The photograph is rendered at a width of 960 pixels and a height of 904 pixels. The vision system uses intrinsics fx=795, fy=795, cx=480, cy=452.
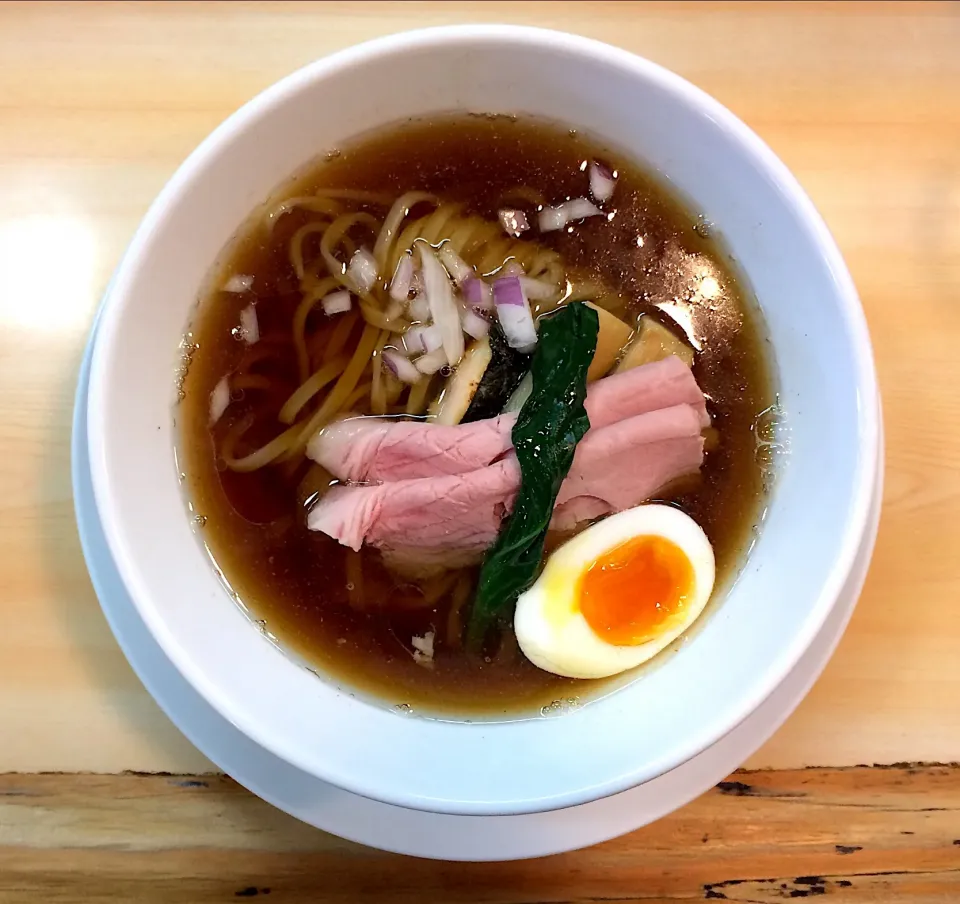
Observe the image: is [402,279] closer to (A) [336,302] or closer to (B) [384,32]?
(A) [336,302]

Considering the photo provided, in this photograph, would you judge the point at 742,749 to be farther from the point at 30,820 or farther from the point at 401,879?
the point at 30,820

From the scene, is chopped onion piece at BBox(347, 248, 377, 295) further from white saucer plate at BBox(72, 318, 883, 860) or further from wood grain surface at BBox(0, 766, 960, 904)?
wood grain surface at BBox(0, 766, 960, 904)

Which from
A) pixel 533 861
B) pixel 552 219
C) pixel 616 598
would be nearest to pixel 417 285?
pixel 552 219

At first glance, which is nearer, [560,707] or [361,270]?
[560,707]

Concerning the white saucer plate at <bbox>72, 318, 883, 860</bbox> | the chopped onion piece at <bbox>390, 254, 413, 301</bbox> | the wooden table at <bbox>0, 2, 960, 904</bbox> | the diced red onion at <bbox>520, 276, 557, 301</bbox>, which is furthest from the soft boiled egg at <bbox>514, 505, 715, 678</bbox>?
the chopped onion piece at <bbox>390, 254, 413, 301</bbox>

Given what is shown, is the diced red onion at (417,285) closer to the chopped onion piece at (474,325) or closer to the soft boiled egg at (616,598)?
the chopped onion piece at (474,325)

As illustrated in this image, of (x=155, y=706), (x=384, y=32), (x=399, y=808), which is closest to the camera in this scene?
(x=399, y=808)

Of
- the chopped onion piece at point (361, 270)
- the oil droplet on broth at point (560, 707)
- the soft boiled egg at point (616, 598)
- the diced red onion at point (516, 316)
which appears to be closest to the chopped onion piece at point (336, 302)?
the chopped onion piece at point (361, 270)
